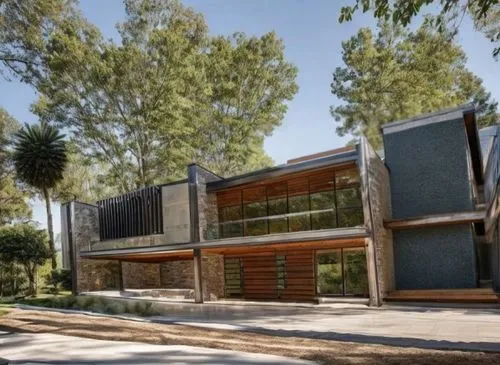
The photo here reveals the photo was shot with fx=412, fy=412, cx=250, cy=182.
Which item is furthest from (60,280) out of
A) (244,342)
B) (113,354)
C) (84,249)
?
(244,342)

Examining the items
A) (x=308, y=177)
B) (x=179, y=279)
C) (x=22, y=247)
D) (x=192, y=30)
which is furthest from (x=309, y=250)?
(x=192, y=30)

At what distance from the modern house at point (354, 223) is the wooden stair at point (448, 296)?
0.03m

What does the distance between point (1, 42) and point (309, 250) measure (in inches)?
608

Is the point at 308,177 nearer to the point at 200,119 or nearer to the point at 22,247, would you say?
the point at 200,119

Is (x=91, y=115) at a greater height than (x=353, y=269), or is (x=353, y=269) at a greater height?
(x=91, y=115)

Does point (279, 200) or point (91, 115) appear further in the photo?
point (91, 115)

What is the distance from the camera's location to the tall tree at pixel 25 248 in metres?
23.0

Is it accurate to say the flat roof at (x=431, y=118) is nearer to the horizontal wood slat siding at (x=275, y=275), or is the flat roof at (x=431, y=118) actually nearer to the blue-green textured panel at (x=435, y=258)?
the blue-green textured panel at (x=435, y=258)

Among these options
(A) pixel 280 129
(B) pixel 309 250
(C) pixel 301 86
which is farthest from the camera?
(A) pixel 280 129

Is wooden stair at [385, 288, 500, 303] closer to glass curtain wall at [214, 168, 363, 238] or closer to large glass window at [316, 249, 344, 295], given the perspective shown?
large glass window at [316, 249, 344, 295]

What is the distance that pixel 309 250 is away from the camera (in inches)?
671

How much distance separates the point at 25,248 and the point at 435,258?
21192 mm

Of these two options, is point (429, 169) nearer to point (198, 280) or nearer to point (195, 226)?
point (195, 226)

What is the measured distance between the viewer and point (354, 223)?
1536 centimetres
